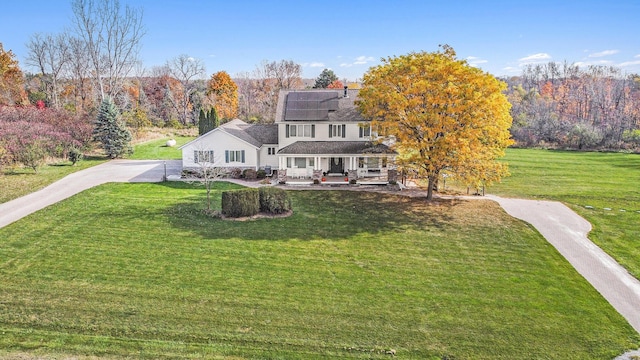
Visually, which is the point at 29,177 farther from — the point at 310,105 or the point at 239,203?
the point at 310,105

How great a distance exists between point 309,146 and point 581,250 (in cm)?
1912

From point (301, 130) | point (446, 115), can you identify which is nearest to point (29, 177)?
point (301, 130)

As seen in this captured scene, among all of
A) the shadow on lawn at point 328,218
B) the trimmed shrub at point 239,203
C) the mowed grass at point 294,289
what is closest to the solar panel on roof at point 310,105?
the shadow on lawn at point 328,218

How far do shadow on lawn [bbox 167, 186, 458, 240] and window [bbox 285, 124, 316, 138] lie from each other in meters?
6.96

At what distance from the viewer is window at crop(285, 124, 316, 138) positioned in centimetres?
3259

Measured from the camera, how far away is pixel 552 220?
76.0ft

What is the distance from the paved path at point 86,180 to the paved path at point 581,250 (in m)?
25.9

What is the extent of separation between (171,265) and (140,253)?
6.66 feet

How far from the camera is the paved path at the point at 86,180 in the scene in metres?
22.8

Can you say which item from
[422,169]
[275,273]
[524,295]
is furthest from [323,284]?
[422,169]

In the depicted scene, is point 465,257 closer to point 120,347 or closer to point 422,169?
point 422,169

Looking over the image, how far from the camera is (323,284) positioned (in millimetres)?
15516

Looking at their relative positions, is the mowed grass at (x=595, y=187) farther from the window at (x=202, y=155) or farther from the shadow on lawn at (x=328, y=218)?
the window at (x=202, y=155)

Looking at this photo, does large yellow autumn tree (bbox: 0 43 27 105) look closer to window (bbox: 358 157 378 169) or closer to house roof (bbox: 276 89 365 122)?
house roof (bbox: 276 89 365 122)
